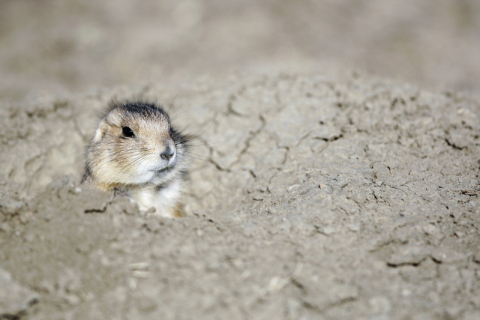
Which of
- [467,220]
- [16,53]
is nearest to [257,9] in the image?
[16,53]

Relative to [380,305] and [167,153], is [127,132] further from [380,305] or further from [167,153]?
[380,305]

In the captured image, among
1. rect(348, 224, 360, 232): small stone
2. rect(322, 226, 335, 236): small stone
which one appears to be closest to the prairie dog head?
rect(322, 226, 335, 236): small stone

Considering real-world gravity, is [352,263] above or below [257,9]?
below

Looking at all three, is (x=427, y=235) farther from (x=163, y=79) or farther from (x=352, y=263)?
(x=163, y=79)

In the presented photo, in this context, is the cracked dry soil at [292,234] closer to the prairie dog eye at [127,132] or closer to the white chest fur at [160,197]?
the white chest fur at [160,197]

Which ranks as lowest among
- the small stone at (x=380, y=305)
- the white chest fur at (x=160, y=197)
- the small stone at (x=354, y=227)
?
the small stone at (x=380, y=305)

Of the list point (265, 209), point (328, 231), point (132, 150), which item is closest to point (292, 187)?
point (265, 209)

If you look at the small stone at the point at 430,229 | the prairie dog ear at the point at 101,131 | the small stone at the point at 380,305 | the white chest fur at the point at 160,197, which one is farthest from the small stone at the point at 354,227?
the prairie dog ear at the point at 101,131
